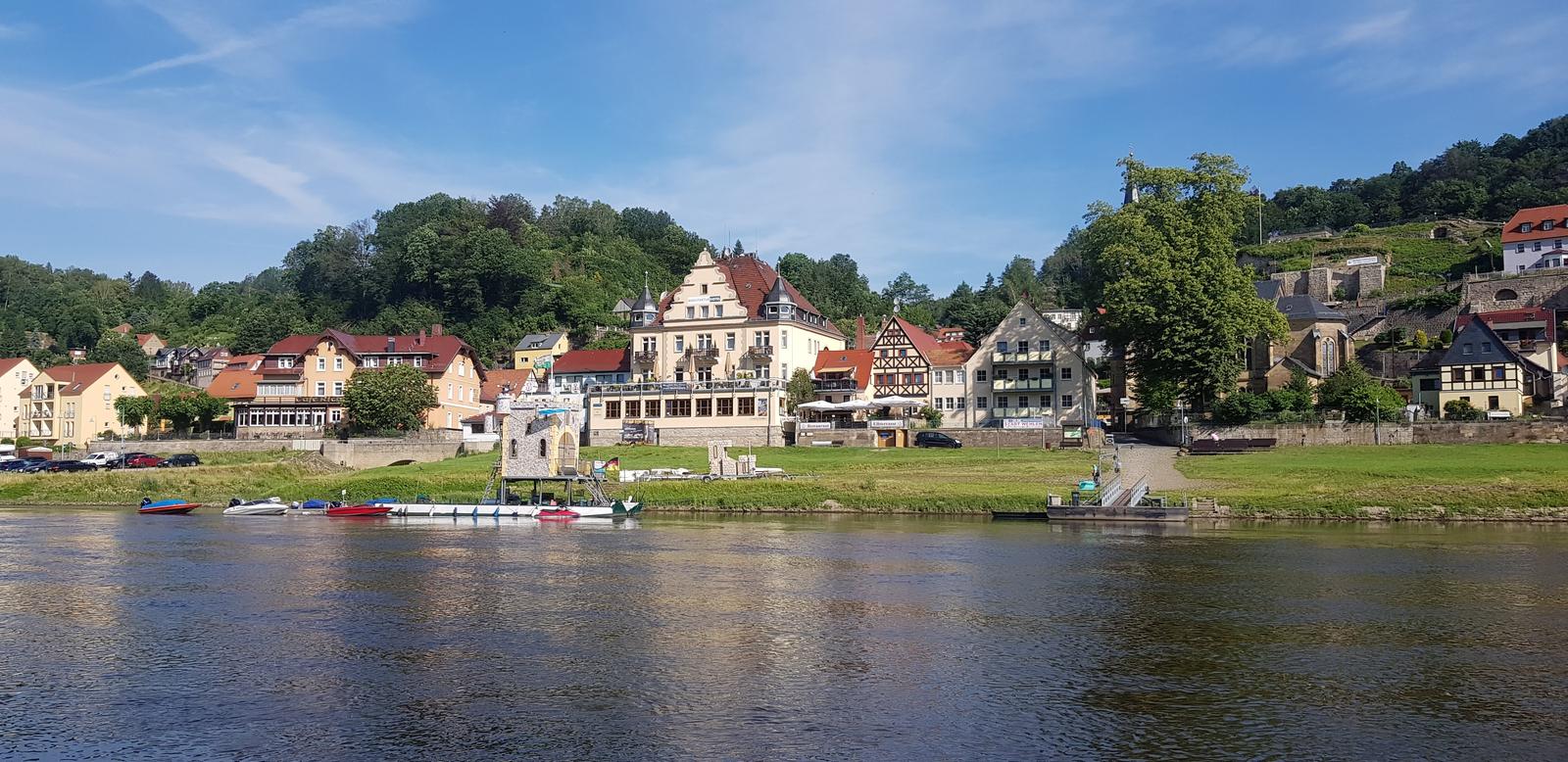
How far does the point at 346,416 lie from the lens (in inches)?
3615

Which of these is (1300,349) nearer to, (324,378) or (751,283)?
(751,283)

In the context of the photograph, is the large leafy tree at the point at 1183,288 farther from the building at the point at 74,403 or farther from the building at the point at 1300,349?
Answer: the building at the point at 74,403

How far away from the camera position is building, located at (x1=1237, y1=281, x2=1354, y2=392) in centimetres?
8681

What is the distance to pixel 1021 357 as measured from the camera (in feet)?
271

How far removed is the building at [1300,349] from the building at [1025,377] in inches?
567

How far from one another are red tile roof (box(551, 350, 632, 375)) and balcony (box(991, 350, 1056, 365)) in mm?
32877

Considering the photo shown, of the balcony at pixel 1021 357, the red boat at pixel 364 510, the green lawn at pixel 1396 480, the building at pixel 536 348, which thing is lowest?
the red boat at pixel 364 510

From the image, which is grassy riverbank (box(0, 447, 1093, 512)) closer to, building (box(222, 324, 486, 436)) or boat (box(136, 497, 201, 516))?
boat (box(136, 497, 201, 516))

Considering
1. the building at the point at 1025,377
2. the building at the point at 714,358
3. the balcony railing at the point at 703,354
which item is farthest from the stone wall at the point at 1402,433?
the balcony railing at the point at 703,354

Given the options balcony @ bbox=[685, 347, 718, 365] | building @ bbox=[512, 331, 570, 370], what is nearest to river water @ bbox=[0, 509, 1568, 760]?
balcony @ bbox=[685, 347, 718, 365]

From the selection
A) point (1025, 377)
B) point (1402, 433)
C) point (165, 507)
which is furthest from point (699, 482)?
point (1402, 433)

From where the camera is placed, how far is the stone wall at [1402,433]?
6334 cm

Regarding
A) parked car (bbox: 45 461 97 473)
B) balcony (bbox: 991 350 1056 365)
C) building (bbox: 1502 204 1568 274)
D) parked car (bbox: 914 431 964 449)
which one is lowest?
parked car (bbox: 45 461 97 473)

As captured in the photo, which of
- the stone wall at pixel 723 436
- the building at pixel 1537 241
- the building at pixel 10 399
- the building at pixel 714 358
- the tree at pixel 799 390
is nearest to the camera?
the stone wall at pixel 723 436
